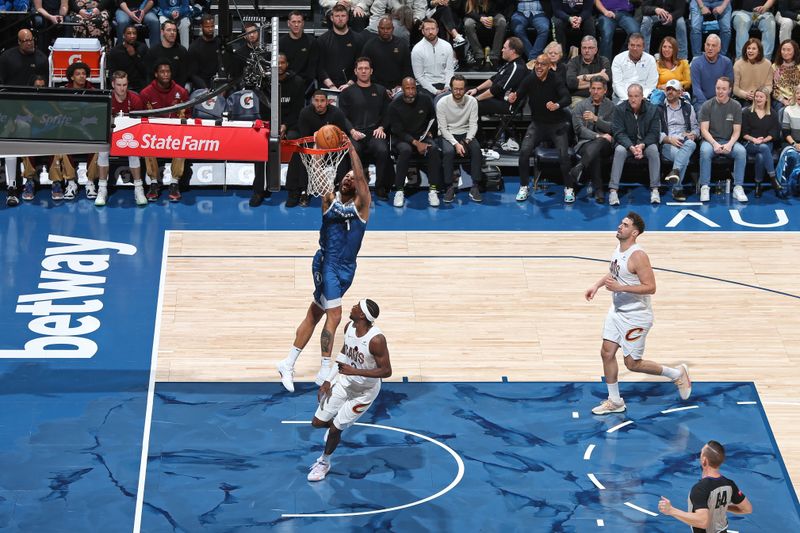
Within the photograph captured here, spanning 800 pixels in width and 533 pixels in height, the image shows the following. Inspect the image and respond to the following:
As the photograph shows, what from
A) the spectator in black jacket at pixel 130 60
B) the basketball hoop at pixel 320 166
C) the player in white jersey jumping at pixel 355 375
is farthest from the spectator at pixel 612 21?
the player in white jersey jumping at pixel 355 375

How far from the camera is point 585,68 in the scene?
19797 millimetres

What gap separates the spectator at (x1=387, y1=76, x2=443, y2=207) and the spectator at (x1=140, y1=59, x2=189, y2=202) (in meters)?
2.91

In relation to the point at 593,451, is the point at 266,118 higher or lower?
higher

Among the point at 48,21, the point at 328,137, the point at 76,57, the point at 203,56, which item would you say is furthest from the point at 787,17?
the point at 48,21

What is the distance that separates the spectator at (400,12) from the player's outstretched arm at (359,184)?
791 centimetres

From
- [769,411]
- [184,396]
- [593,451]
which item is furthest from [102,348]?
[769,411]

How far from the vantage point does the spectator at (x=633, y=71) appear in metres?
19.6

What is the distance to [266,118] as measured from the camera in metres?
19.0

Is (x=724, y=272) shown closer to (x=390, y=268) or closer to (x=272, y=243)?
(x=390, y=268)

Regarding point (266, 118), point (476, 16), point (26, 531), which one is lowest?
point (26, 531)

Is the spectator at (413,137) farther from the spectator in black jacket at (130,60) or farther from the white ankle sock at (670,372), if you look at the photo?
the white ankle sock at (670,372)

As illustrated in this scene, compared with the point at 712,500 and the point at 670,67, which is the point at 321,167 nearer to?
the point at 670,67

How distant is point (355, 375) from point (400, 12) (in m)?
10.2

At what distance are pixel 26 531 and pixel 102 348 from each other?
3.60 meters
